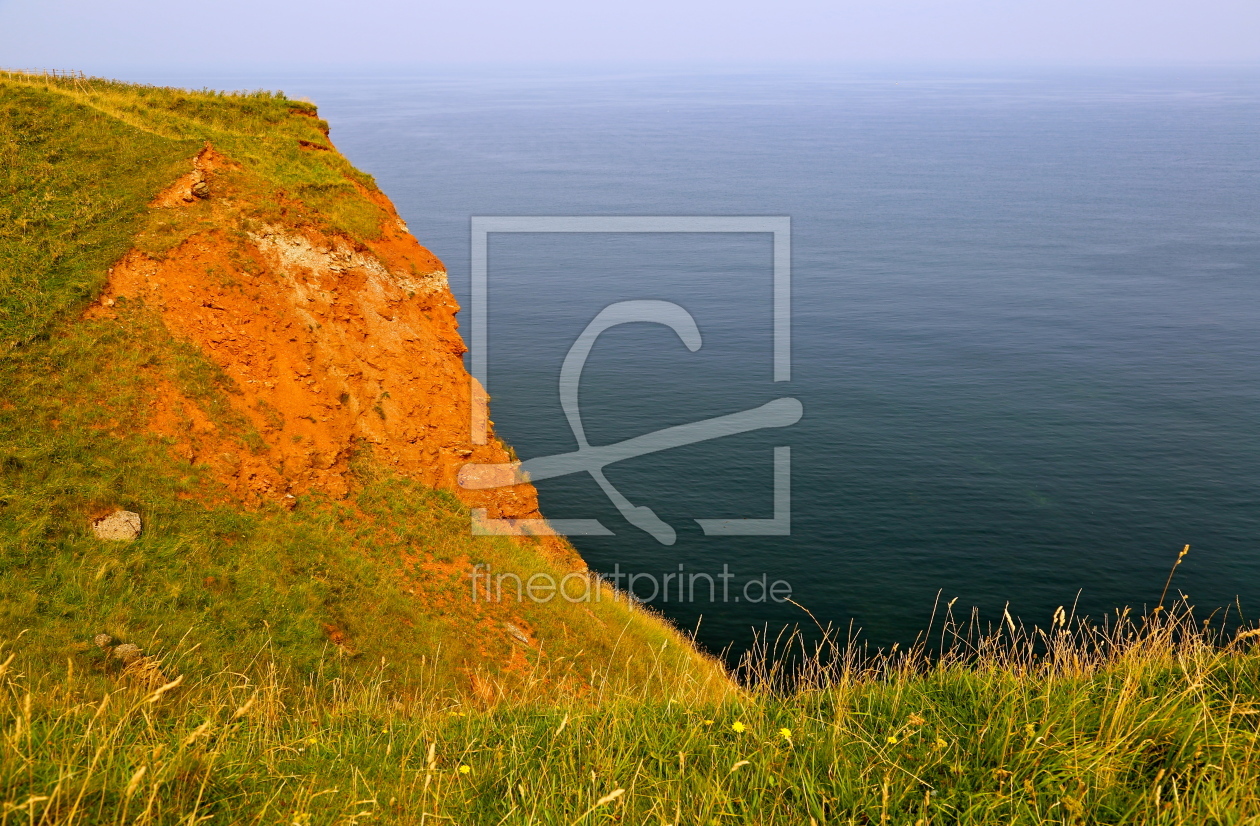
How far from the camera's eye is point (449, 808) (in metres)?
6.27

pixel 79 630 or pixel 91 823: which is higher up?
pixel 91 823

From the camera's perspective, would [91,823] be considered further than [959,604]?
No

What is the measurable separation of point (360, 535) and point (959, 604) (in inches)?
883

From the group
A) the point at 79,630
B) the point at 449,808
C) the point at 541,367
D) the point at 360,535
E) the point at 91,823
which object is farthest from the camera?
the point at 541,367

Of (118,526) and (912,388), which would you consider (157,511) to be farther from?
(912,388)

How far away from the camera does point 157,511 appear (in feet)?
68.0

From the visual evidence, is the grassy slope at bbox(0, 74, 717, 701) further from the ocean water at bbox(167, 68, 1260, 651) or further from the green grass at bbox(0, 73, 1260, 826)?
the ocean water at bbox(167, 68, 1260, 651)

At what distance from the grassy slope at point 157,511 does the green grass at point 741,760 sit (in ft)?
25.2

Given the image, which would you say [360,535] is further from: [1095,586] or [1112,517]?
[1112,517]

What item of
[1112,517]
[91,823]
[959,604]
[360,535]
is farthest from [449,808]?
[1112,517]

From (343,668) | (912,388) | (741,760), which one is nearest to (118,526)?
(343,668)

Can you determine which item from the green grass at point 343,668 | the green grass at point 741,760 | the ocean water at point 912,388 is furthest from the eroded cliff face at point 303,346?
the green grass at point 741,760

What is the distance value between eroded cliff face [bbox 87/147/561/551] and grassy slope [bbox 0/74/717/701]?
21.7 inches

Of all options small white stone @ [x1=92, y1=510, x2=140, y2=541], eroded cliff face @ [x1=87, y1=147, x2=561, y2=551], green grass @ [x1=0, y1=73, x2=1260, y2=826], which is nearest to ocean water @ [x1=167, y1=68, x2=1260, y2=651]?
green grass @ [x1=0, y1=73, x2=1260, y2=826]
